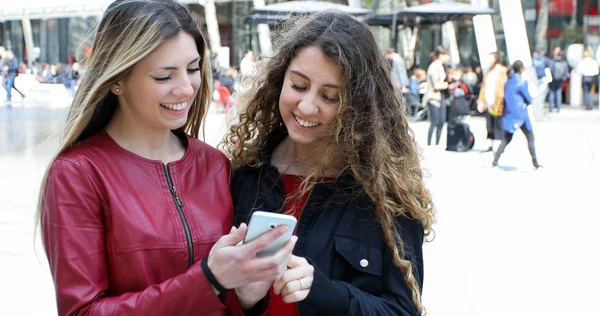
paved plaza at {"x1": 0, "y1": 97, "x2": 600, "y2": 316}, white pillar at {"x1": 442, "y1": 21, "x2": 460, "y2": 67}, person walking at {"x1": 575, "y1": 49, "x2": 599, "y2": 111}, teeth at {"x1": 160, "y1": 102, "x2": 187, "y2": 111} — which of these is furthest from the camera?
white pillar at {"x1": 442, "y1": 21, "x2": 460, "y2": 67}

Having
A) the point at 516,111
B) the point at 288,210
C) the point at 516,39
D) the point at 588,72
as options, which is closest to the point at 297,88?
the point at 288,210

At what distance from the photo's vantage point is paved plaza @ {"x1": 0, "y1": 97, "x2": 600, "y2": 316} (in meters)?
5.54

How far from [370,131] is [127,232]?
76cm

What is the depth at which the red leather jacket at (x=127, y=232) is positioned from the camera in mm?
1833

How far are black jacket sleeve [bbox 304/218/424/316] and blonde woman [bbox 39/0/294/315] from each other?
21 cm

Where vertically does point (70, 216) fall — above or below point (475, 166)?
above

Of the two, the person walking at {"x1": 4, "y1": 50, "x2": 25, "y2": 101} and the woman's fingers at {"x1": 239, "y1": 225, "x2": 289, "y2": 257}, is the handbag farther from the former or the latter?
the person walking at {"x1": 4, "y1": 50, "x2": 25, "y2": 101}

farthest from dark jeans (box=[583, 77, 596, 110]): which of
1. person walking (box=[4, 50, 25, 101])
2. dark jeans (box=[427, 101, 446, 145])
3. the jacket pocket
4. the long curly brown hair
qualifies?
the jacket pocket

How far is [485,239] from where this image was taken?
7379 mm

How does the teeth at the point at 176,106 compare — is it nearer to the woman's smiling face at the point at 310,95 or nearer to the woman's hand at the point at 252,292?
the woman's smiling face at the point at 310,95

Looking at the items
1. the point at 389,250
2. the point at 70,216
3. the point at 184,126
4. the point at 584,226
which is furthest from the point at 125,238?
the point at 584,226

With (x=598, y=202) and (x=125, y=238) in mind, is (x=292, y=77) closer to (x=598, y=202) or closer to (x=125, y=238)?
(x=125, y=238)

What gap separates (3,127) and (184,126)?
53.8 feet

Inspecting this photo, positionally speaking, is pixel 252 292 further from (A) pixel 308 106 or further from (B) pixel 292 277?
(A) pixel 308 106
